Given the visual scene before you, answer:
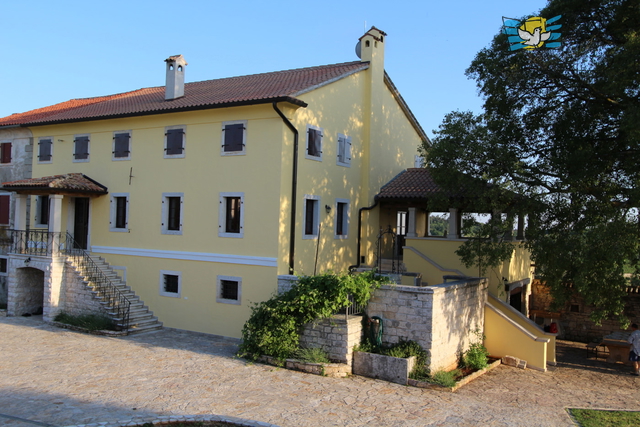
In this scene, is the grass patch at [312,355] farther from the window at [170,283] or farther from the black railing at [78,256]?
the black railing at [78,256]

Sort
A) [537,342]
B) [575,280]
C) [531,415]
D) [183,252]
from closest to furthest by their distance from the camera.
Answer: [531,415]
[575,280]
[537,342]
[183,252]

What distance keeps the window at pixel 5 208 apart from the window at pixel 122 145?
603 centimetres

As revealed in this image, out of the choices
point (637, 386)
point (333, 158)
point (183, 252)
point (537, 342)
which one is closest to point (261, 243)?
point (183, 252)

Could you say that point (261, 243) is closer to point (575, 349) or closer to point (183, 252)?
point (183, 252)

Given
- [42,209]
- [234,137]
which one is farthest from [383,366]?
[42,209]

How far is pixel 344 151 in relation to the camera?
18.4m

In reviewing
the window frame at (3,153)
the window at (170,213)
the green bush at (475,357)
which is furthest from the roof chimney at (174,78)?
the green bush at (475,357)

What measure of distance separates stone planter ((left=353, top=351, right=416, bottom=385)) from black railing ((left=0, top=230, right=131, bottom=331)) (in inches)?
294

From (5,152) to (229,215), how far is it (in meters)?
11.5

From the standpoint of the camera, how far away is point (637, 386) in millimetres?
13758

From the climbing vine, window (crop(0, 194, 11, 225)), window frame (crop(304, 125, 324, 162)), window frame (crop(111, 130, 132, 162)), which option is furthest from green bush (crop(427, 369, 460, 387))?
window (crop(0, 194, 11, 225))

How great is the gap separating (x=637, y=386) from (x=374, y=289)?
24.1ft

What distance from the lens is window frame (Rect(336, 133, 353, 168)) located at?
59.3 feet

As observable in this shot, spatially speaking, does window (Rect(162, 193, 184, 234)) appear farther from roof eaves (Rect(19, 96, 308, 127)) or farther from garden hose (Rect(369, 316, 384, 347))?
garden hose (Rect(369, 316, 384, 347))
